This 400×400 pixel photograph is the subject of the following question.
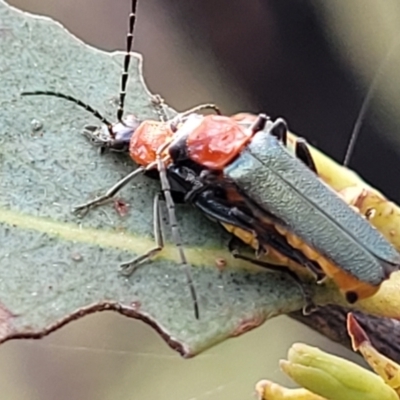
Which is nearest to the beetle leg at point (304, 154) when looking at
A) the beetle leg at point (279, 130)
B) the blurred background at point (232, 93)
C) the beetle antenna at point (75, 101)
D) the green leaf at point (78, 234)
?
the beetle leg at point (279, 130)

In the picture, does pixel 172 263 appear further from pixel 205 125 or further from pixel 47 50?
pixel 47 50

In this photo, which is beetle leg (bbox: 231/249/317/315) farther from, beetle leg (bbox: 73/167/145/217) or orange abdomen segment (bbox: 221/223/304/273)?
beetle leg (bbox: 73/167/145/217)

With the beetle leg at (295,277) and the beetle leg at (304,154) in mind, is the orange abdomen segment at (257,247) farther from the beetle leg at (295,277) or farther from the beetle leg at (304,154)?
the beetle leg at (304,154)

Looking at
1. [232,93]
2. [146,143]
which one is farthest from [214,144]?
[232,93]

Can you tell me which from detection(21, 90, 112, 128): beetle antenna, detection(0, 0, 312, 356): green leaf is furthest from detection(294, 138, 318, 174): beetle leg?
detection(21, 90, 112, 128): beetle antenna

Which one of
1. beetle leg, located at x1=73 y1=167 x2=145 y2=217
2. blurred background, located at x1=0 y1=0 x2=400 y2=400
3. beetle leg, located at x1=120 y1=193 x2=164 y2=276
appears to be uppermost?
beetle leg, located at x1=73 y1=167 x2=145 y2=217

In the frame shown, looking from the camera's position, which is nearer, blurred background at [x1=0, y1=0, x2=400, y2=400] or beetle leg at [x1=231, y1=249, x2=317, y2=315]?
beetle leg at [x1=231, y1=249, x2=317, y2=315]

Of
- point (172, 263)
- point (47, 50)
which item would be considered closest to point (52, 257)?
point (172, 263)
